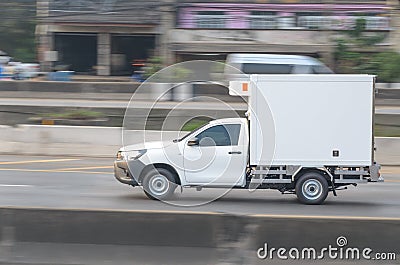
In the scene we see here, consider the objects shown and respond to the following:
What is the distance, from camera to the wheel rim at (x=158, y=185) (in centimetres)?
1363

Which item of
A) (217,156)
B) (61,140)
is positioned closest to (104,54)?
(61,140)

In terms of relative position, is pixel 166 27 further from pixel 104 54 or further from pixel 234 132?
pixel 234 132

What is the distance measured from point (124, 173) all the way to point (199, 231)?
18.5 feet

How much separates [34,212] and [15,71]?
3726 centimetres

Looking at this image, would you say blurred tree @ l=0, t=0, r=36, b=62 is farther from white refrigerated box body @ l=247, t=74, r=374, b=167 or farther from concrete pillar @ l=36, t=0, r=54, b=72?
white refrigerated box body @ l=247, t=74, r=374, b=167

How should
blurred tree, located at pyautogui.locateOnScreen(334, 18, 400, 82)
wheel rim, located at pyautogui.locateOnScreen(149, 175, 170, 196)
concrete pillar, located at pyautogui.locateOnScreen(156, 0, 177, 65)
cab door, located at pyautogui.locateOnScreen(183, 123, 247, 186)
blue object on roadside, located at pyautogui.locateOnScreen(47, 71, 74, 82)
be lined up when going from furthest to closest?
concrete pillar, located at pyautogui.locateOnScreen(156, 0, 177, 65)
blue object on roadside, located at pyautogui.locateOnScreen(47, 71, 74, 82)
blurred tree, located at pyautogui.locateOnScreen(334, 18, 400, 82)
wheel rim, located at pyautogui.locateOnScreen(149, 175, 170, 196)
cab door, located at pyautogui.locateOnScreen(183, 123, 247, 186)

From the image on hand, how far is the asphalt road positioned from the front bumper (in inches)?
15.3

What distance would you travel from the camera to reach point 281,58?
34.4 metres

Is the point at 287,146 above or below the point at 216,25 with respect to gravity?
below

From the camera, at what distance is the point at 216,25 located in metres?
45.4

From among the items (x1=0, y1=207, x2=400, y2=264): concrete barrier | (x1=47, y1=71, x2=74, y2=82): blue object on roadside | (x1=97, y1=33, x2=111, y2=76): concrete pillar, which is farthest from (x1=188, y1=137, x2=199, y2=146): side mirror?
(x1=97, y1=33, x2=111, y2=76): concrete pillar

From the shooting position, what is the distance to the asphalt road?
13.2 meters

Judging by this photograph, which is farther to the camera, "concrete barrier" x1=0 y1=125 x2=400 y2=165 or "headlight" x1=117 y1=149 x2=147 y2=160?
"concrete barrier" x1=0 y1=125 x2=400 y2=165

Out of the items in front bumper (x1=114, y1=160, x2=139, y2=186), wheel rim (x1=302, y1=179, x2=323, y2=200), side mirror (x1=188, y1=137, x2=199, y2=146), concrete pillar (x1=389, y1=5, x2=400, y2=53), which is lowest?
wheel rim (x1=302, y1=179, x2=323, y2=200)
